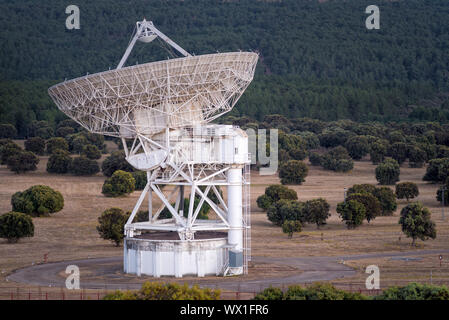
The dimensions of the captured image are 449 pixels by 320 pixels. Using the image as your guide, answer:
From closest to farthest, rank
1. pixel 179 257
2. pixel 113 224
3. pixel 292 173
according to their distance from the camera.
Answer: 1. pixel 179 257
2. pixel 113 224
3. pixel 292 173

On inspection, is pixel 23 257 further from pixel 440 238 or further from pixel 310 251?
pixel 440 238

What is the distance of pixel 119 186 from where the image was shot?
347 feet

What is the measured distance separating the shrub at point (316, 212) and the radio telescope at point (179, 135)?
27.6 m

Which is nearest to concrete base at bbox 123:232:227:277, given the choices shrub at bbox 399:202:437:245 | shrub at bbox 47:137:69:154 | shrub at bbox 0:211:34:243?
shrub at bbox 0:211:34:243

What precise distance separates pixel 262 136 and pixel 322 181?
1006 inches

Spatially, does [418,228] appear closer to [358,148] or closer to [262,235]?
[262,235]

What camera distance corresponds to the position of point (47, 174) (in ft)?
408

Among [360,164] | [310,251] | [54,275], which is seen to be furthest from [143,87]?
[360,164]

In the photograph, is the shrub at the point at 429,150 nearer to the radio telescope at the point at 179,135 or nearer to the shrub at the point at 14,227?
the shrub at the point at 14,227

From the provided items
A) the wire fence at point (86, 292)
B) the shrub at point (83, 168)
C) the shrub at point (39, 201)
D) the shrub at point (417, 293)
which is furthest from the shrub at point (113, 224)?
the shrub at point (83, 168)

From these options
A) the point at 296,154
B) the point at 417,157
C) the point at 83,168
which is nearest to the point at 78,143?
the point at 83,168

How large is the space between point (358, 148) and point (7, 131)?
6633 cm

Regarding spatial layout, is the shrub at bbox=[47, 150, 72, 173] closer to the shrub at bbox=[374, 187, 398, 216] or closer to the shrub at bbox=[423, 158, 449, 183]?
the shrub at bbox=[374, 187, 398, 216]

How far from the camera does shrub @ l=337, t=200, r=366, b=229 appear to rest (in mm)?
84938
